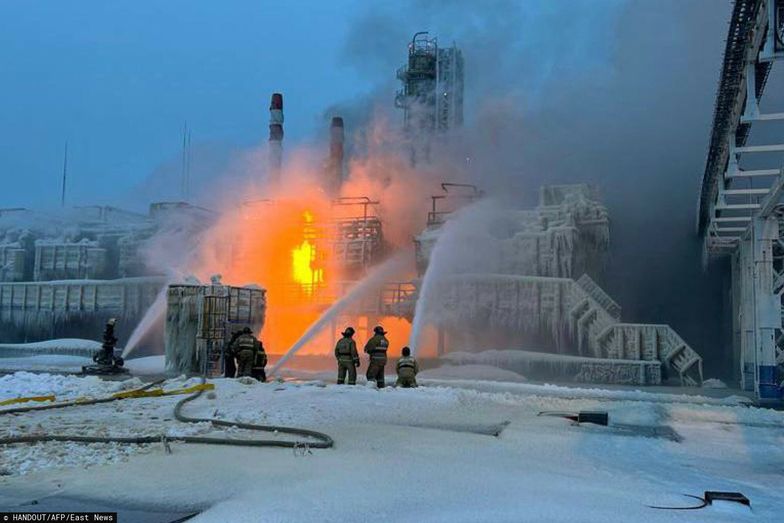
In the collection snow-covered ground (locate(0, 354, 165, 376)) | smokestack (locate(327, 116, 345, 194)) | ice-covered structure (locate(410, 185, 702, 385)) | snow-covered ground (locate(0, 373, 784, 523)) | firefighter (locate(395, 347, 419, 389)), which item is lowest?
snow-covered ground (locate(0, 354, 165, 376))

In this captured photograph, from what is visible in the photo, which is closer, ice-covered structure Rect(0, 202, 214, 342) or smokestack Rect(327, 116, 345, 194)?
ice-covered structure Rect(0, 202, 214, 342)

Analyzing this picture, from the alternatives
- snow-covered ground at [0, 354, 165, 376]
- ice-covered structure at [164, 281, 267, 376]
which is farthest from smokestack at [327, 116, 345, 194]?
ice-covered structure at [164, 281, 267, 376]

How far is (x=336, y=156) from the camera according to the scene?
4906cm

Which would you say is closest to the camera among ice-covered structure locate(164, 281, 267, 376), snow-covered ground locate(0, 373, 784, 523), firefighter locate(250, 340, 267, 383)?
snow-covered ground locate(0, 373, 784, 523)

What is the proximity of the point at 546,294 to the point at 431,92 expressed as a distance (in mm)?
30124

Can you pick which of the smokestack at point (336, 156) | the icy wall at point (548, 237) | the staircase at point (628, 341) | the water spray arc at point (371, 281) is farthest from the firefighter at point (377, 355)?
the smokestack at point (336, 156)

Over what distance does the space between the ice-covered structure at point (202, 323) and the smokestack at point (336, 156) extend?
29.0 m

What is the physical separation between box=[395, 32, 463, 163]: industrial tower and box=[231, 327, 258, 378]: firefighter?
36.4 meters

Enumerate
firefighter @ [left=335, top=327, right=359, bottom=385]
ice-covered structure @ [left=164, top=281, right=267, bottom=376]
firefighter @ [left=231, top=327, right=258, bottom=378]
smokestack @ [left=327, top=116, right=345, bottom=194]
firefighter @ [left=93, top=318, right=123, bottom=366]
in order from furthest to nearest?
smokestack @ [left=327, top=116, right=345, bottom=194] → firefighter @ [left=93, top=318, right=123, bottom=366] → ice-covered structure @ [left=164, top=281, right=267, bottom=376] → firefighter @ [left=231, top=327, right=258, bottom=378] → firefighter @ [left=335, top=327, right=359, bottom=385]

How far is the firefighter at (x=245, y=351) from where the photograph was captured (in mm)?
16656

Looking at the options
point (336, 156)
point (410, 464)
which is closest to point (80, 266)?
point (336, 156)

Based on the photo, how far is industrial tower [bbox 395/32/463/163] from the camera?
52.3 meters

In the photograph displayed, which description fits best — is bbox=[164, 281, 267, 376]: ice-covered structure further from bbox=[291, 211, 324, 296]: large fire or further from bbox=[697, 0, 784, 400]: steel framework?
bbox=[291, 211, 324, 296]: large fire

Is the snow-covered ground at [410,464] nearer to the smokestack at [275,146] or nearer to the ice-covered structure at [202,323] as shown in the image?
the ice-covered structure at [202,323]
